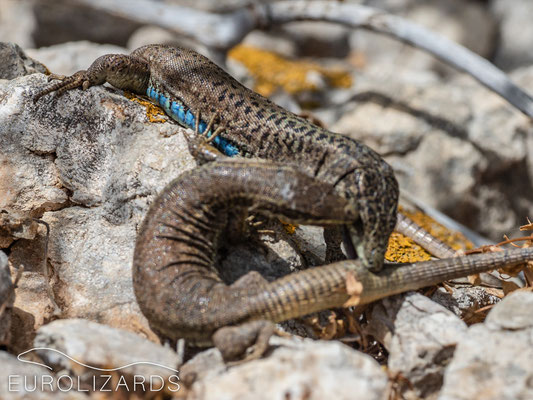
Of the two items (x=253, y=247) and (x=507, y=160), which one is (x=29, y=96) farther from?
(x=507, y=160)

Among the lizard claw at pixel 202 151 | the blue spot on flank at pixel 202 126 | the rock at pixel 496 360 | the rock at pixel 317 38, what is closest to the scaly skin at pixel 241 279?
the lizard claw at pixel 202 151

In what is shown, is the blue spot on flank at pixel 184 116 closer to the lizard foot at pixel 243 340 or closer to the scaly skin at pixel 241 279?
the scaly skin at pixel 241 279

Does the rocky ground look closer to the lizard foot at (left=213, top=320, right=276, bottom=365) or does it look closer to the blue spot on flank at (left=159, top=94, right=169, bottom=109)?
the lizard foot at (left=213, top=320, right=276, bottom=365)

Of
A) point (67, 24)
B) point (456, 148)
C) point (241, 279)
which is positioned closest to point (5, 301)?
point (241, 279)

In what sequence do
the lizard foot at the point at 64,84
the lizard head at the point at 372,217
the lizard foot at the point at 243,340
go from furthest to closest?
the lizard foot at the point at 64,84
the lizard head at the point at 372,217
the lizard foot at the point at 243,340

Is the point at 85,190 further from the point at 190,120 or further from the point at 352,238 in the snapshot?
the point at 352,238

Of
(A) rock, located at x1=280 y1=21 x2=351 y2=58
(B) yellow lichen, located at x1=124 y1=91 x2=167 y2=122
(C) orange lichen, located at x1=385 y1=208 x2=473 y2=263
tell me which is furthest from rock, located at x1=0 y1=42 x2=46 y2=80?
(A) rock, located at x1=280 y1=21 x2=351 y2=58

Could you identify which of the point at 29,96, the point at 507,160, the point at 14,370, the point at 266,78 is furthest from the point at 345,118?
the point at 14,370
